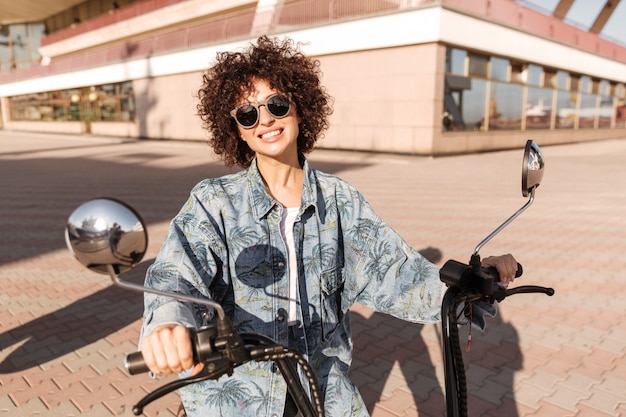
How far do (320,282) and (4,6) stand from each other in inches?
1845

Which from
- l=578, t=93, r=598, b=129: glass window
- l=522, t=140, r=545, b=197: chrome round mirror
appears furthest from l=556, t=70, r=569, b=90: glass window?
l=522, t=140, r=545, b=197: chrome round mirror

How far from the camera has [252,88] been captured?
1.76 metres

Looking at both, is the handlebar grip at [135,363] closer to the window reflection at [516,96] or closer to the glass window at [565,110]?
the window reflection at [516,96]

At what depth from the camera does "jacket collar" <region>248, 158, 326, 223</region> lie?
1.57 meters

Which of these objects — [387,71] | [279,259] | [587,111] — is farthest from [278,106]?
[587,111]

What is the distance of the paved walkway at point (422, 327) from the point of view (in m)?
2.87

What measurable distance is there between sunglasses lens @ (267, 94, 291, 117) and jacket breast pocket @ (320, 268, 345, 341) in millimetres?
585

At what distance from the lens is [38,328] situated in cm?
382

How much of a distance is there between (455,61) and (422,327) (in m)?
14.1

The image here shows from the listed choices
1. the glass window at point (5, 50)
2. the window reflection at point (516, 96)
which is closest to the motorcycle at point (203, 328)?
the window reflection at point (516, 96)

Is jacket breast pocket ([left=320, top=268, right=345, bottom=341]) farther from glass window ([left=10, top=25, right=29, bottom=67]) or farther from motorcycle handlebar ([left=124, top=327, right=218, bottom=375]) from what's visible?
glass window ([left=10, top=25, right=29, bottom=67])

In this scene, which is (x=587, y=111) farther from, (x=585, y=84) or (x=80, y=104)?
(x=80, y=104)

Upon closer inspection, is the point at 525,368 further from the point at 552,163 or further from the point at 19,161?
the point at 19,161

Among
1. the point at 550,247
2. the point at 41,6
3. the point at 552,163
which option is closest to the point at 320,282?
the point at 550,247
